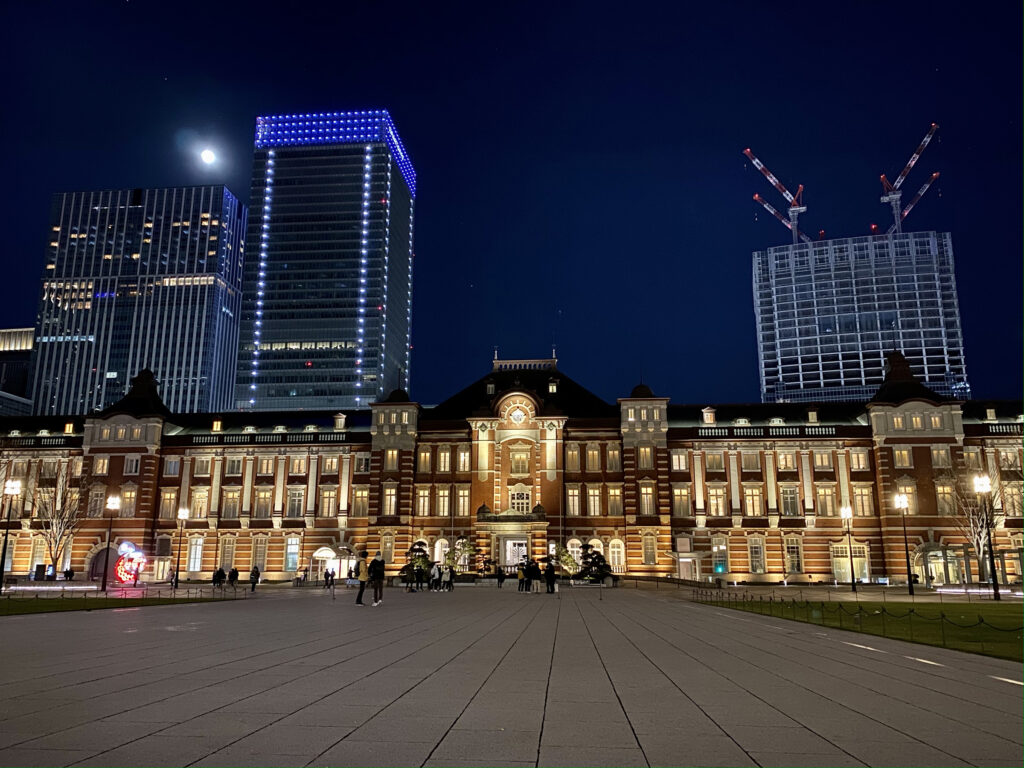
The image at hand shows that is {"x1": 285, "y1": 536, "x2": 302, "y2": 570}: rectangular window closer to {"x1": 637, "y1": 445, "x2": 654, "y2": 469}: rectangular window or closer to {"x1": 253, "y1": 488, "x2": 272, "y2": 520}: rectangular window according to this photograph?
{"x1": 253, "y1": 488, "x2": 272, "y2": 520}: rectangular window

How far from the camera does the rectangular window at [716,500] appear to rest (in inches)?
2457

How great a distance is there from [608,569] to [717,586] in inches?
285

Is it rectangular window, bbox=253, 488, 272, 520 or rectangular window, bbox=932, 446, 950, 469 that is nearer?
rectangular window, bbox=932, 446, 950, 469

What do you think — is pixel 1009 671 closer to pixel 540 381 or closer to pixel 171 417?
pixel 540 381

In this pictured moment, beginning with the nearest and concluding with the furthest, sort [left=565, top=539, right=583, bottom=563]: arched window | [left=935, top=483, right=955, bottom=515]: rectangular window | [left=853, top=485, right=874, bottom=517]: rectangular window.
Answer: [left=935, top=483, right=955, bottom=515]: rectangular window, [left=853, top=485, right=874, bottom=517]: rectangular window, [left=565, top=539, right=583, bottom=563]: arched window

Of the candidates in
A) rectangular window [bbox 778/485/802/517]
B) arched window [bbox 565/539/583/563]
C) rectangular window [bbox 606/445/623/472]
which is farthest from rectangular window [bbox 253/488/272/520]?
rectangular window [bbox 778/485/802/517]

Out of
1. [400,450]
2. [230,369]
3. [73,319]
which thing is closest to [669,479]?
[400,450]

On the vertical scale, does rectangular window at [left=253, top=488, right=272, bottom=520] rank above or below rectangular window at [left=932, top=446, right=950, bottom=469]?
below

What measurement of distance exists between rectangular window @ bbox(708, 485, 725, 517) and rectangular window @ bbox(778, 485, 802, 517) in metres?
4.54

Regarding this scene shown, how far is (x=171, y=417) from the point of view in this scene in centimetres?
7188

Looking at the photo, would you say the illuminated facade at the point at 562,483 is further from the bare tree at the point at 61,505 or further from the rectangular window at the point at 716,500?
the bare tree at the point at 61,505

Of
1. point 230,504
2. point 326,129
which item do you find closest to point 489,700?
point 230,504

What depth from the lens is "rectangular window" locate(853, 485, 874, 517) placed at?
61031 mm

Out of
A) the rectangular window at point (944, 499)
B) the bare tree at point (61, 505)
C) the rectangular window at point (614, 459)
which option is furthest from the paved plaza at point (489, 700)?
the bare tree at point (61, 505)
